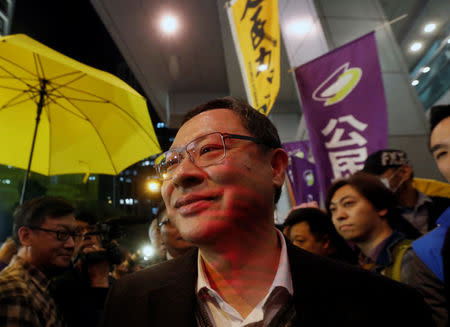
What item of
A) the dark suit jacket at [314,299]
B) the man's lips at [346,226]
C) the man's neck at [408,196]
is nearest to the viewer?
the dark suit jacket at [314,299]

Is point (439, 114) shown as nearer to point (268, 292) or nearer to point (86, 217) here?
point (268, 292)

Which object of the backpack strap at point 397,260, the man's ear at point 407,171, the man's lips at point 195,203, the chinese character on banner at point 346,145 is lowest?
the backpack strap at point 397,260

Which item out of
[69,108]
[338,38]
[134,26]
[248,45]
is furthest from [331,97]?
[134,26]

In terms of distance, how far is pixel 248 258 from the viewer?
3.74 feet

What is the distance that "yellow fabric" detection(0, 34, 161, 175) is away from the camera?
309 cm

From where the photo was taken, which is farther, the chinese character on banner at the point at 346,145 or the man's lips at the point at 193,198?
the chinese character on banner at the point at 346,145

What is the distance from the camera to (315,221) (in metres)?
2.75

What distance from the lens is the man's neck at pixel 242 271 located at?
1.10m

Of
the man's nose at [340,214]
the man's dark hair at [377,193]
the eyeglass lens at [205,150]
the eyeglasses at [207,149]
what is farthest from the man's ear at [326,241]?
the eyeglass lens at [205,150]

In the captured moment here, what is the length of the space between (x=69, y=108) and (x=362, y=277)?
3674mm

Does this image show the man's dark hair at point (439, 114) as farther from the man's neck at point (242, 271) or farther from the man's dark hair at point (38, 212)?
the man's dark hair at point (38, 212)

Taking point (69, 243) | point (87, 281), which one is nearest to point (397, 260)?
point (69, 243)

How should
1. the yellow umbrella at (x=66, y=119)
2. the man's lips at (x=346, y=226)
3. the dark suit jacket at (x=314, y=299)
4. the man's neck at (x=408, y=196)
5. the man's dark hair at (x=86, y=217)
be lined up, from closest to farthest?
the dark suit jacket at (x=314, y=299)
the man's lips at (x=346, y=226)
the man's neck at (x=408, y=196)
the yellow umbrella at (x=66, y=119)
the man's dark hair at (x=86, y=217)

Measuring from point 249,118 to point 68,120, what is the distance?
3133 mm
